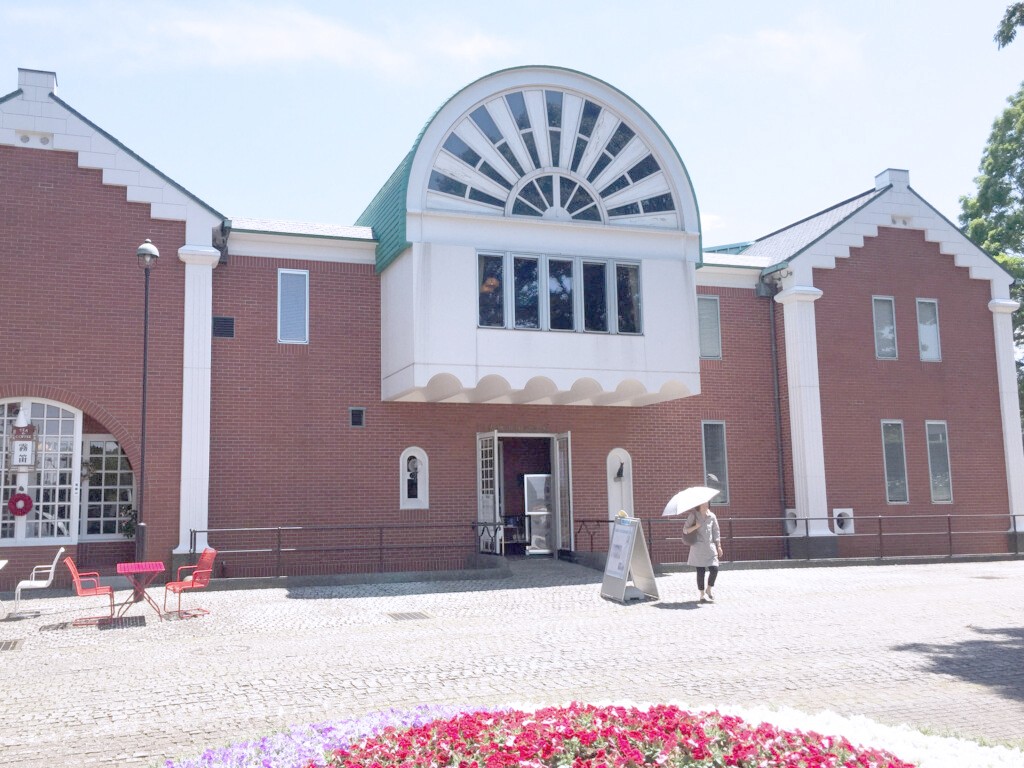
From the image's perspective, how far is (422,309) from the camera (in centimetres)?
1644

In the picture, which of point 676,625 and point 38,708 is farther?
point 676,625

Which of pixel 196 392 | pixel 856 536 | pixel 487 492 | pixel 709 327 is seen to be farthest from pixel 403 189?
pixel 856 536

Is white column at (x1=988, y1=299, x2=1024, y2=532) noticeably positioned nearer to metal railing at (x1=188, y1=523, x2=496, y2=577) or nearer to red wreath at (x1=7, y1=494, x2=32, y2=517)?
metal railing at (x1=188, y1=523, x2=496, y2=577)

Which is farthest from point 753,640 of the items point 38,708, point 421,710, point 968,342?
point 968,342

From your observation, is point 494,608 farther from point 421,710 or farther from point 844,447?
point 844,447

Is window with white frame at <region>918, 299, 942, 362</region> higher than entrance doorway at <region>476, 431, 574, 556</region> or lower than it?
higher

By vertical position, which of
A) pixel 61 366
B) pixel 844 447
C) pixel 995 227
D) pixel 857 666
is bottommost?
pixel 857 666

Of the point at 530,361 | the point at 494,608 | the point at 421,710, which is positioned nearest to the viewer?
the point at 421,710

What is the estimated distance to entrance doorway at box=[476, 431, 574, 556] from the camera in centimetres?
1873

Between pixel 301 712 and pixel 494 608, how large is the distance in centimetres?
576

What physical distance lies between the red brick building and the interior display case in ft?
0.26

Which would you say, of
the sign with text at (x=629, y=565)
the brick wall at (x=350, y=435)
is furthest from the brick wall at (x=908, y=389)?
the sign with text at (x=629, y=565)

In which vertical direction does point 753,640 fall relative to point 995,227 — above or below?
below

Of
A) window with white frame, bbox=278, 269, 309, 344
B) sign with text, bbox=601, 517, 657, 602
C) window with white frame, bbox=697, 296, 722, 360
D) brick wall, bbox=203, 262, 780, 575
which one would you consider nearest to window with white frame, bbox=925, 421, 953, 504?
brick wall, bbox=203, 262, 780, 575
